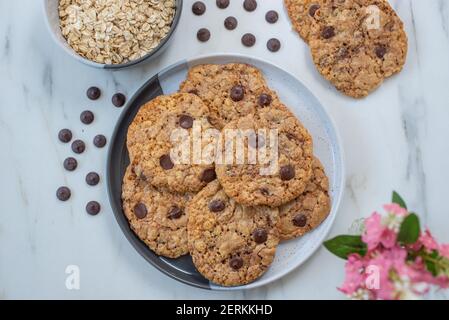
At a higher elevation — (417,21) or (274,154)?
(417,21)

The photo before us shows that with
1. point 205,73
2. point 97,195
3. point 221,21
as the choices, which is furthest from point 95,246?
point 221,21

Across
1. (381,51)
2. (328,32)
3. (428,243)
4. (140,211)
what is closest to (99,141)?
(140,211)

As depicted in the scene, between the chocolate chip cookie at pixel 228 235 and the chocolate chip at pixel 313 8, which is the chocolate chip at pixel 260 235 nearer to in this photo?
the chocolate chip cookie at pixel 228 235

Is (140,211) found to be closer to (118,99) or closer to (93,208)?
(93,208)

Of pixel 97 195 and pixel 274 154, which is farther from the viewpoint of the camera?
pixel 97 195

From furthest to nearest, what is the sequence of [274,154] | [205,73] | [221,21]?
1. [221,21]
2. [205,73]
3. [274,154]

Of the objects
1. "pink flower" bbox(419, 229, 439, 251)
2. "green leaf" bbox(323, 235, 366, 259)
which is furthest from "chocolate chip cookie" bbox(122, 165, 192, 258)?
"pink flower" bbox(419, 229, 439, 251)

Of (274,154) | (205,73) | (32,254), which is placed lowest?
(32,254)

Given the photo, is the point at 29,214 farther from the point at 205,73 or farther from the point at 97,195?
the point at 205,73
